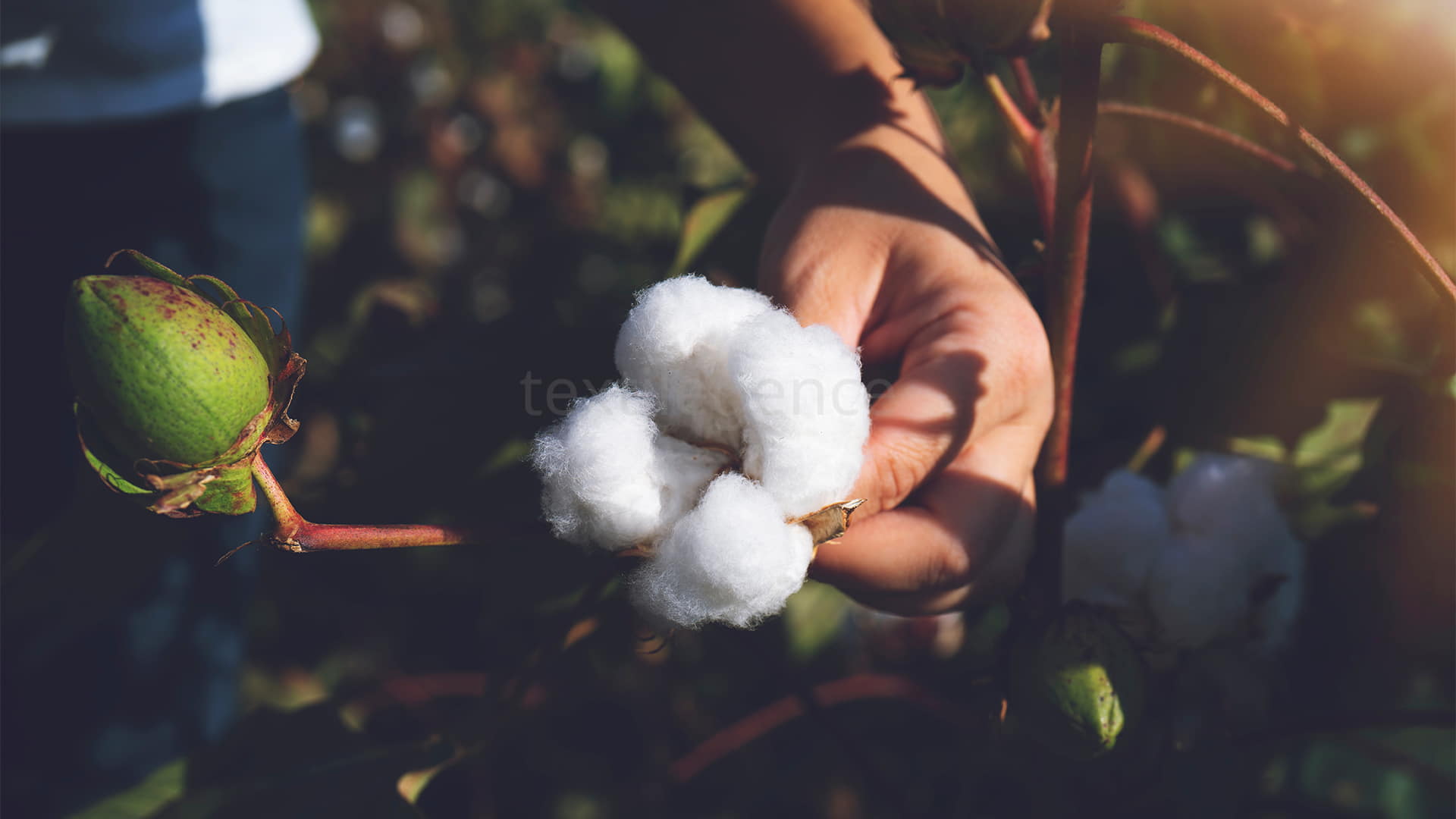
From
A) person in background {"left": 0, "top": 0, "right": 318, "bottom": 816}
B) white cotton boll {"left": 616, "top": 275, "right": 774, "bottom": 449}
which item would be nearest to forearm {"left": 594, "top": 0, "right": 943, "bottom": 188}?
white cotton boll {"left": 616, "top": 275, "right": 774, "bottom": 449}

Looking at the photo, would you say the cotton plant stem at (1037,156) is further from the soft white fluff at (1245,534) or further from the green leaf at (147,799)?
the green leaf at (147,799)

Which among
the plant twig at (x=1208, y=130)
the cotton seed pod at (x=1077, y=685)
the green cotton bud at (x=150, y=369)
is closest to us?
the green cotton bud at (x=150, y=369)

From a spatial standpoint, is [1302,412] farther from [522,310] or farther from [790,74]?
[522,310]

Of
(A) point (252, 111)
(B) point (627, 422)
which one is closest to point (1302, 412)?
(B) point (627, 422)

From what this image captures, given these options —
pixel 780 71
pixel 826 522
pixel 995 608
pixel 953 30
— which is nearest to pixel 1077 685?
pixel 826 522

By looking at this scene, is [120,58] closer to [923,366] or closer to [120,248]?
[120,248]

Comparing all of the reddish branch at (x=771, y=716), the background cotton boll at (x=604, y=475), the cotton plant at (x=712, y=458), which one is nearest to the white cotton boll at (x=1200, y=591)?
the reddish branch at (x=771, y=716)
